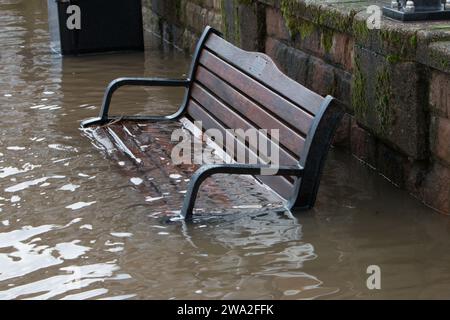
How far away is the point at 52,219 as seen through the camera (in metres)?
5.53

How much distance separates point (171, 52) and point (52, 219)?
576 centimetres

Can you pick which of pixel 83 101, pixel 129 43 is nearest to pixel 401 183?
pixel 83 101

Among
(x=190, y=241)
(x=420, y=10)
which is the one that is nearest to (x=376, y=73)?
(x=420, y=10)

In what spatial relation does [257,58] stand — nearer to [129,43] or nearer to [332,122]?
[332,122]

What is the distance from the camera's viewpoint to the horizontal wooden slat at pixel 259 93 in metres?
5.32

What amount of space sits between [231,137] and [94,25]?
16.2ft

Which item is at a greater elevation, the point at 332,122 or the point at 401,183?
the point at 332,122

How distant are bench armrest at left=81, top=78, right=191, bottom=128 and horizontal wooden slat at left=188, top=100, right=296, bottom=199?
184mm

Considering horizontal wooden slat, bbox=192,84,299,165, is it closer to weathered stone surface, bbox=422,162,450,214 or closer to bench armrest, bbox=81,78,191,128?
bench armrest, bbox=81,78,191,128

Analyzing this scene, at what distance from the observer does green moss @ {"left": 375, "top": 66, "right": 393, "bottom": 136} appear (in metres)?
5.92

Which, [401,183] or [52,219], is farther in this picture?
[401,183]

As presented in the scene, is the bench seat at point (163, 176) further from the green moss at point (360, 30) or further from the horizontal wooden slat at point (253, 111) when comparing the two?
the green moss at point (360, 30)

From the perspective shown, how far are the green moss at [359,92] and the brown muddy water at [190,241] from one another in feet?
1.26

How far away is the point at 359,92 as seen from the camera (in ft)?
20.7
